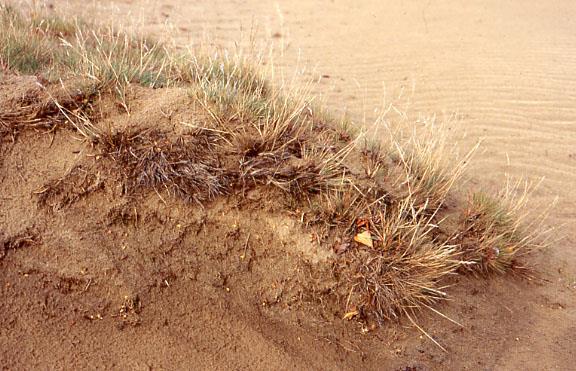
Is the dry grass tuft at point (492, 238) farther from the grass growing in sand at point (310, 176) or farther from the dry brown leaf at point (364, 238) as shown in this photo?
the dry brown leaf at point (364, 238)

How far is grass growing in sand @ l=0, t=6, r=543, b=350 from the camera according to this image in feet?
11.1

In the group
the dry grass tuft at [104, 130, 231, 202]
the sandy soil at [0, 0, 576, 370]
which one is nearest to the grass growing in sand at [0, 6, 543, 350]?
the dry grass tuft at [104, 130, 231, 202]

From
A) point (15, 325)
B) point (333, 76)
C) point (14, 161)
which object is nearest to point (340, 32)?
point (333, 76)

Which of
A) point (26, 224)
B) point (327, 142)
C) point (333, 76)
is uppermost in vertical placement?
point (327, 142)

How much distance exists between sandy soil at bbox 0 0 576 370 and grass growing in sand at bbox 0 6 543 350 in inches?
10.0

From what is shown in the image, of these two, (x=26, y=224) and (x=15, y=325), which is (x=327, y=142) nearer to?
(x=26, y=224)

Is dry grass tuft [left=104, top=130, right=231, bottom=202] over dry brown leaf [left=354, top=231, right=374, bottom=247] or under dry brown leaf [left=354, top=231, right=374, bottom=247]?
over

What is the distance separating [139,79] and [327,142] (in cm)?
158

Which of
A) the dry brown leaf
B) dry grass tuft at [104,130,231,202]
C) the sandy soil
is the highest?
dry grass tuft at [104,130,231,202]

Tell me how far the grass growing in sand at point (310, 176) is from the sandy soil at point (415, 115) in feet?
0.84

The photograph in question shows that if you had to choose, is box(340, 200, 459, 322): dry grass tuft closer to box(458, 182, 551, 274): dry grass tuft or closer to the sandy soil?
the sandy soil

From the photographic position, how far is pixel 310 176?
11.7ft

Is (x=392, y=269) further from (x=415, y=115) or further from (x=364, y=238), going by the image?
(x=415, y=115)

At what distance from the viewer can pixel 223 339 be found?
3137 millimetres
